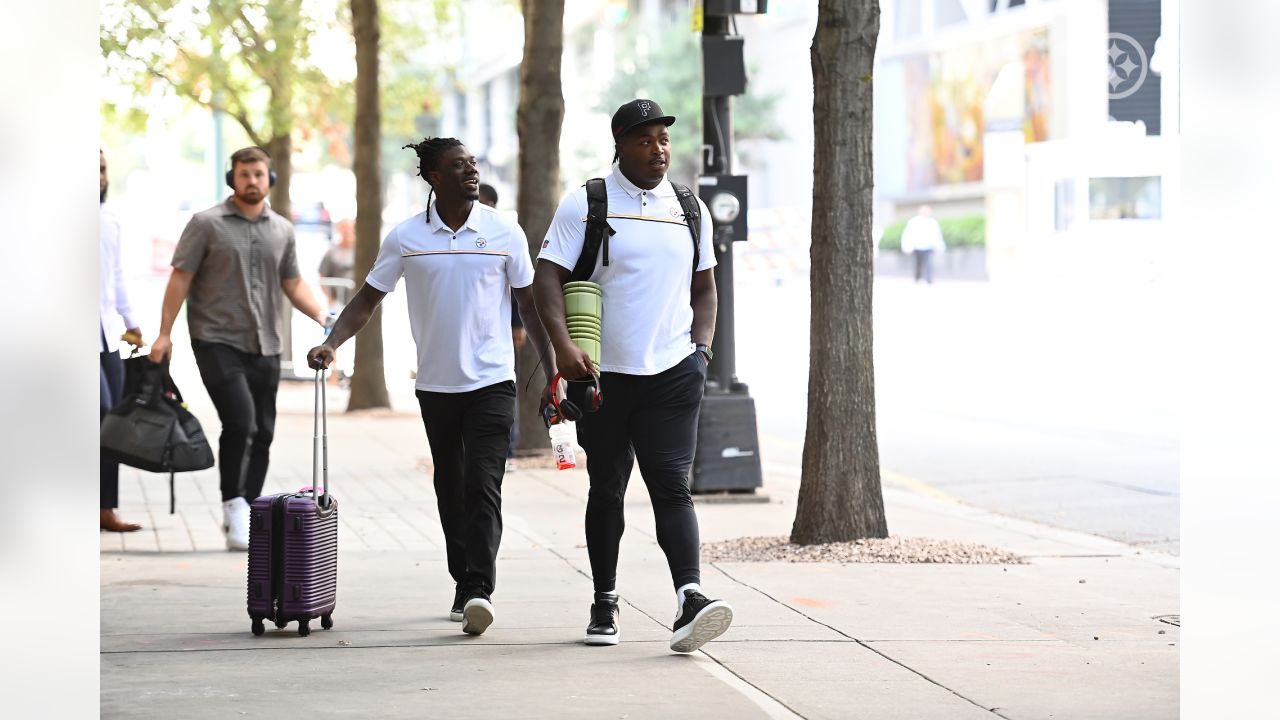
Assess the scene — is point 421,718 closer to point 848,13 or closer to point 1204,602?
point 1204,602

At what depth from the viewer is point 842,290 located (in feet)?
29.7

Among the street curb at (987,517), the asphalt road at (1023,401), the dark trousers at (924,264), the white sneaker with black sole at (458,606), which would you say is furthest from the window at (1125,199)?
the white sneaker with black sole at (458,606)

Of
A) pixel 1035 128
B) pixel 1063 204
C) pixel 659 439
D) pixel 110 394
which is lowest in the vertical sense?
pixel 659 439

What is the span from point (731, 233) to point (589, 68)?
69.4 m

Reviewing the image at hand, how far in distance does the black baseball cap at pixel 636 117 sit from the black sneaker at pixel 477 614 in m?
1.77

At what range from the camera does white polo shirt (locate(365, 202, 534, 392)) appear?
7.03 metres

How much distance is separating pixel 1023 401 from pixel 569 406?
13054 mm

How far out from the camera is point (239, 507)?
369 inches

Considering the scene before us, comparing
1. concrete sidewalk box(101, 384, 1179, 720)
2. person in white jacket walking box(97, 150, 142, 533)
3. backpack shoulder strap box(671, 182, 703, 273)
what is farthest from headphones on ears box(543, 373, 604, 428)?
person in white jacket walking box(97, 150, 142, 533)

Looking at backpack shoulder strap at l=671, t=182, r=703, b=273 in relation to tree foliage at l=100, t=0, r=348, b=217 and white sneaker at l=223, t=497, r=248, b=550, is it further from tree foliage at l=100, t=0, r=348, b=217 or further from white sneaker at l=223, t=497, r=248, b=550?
tree foliage at l=100, t=0, r=348, b=217

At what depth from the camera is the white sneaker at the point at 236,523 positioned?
30.5 feet

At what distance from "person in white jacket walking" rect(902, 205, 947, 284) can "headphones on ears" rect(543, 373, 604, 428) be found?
41.8m

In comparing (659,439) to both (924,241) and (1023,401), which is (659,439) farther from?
(924,241)

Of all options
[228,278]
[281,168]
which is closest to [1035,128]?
[281,168]
